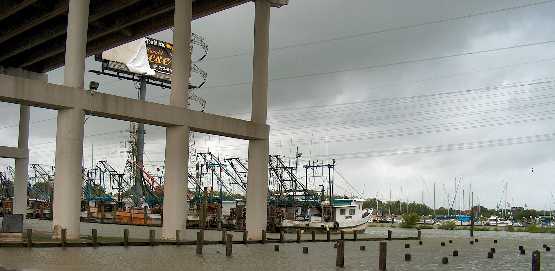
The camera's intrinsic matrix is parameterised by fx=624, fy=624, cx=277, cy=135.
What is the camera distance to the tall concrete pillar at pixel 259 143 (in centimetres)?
4169

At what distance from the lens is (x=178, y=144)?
121ft

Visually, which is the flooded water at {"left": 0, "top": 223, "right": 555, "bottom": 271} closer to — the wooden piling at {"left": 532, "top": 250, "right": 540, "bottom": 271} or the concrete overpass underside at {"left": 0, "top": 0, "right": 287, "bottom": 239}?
the concrete overpass underside at {"left": 0, "top": 0, "right": 287, "bottom": 239}

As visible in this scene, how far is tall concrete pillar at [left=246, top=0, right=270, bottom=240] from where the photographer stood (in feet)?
137

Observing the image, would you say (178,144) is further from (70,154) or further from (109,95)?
(70,154)

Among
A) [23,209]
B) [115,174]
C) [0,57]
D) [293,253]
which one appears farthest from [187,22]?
[115,174]

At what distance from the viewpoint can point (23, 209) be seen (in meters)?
61.0

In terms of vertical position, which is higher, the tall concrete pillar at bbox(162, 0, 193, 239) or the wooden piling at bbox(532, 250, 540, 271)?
the tall concrete pillar at bbox(162, 0, 193, 239)

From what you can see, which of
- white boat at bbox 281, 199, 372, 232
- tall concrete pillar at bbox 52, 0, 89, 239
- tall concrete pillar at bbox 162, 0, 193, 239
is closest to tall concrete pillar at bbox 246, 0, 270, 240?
tall concrete pillar at bbox 162, 0, 193, 239

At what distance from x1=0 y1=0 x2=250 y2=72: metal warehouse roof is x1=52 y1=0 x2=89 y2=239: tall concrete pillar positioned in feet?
31.4

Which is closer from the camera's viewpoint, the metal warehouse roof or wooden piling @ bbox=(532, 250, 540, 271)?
wooden piling @ bbox=(532, 250, 540, 271)

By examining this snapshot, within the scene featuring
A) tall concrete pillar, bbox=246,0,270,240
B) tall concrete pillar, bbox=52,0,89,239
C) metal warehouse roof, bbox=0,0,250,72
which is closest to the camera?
tall concrete pillar, bbox=52,0,89,239

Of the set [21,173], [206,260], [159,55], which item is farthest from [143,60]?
[206,260]

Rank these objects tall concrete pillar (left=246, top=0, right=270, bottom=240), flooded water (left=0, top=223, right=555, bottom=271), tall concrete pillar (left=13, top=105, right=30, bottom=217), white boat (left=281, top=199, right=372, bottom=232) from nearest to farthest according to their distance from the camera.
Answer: flooded water (left=0, top=223, right=555, bottom=271) < tall concrete pillar (left=246, top=0, right=270, bottom=240) < tall concrete pillar (left=13, top=105, right=30, bottom=217) < white boat (left=281, top=199, right=372, bottom=232)

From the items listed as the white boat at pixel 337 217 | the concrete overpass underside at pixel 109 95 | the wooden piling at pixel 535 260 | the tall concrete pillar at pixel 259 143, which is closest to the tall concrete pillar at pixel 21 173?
the concrete overpass underside at pixel 109 95
